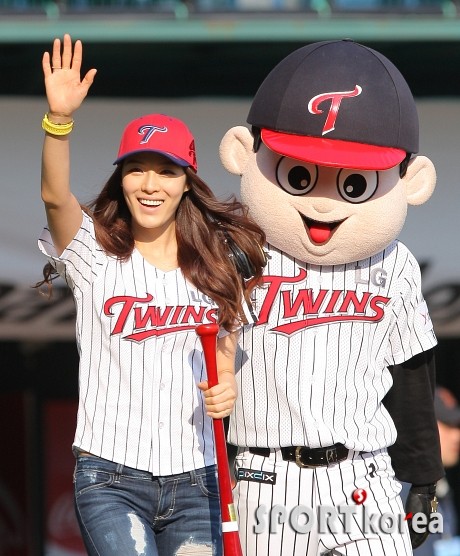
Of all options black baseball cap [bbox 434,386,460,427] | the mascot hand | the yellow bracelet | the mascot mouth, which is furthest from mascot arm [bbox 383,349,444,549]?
black baseball cap [bbox 434,386,460,427]

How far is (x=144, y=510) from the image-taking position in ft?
12.6

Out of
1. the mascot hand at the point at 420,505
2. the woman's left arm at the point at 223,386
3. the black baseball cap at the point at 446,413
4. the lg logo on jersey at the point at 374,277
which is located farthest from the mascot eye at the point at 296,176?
the black baseball cap at the point at 446,413

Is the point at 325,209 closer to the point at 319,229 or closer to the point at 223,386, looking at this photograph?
the point at 319,229

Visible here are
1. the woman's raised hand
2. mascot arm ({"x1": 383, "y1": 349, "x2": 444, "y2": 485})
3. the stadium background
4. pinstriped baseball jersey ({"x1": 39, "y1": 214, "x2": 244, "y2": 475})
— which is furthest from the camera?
the stadium background

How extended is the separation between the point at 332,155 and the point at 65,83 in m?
0.85

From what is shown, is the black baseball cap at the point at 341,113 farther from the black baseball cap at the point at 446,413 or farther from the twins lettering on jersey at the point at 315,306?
the black baseball cap at the point at 446,413

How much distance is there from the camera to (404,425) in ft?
14.6

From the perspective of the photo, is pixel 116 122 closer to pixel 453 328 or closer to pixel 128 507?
pixel 453 328

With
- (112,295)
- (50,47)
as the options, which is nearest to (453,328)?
(50,47)

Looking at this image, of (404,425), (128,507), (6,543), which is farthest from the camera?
(6,543)

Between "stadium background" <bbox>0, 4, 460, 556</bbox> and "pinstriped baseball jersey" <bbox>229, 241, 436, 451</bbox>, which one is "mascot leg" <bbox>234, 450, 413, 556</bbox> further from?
"stadium background" <bbox>0, 4, 460, 556</bbox>

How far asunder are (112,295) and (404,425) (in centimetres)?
116

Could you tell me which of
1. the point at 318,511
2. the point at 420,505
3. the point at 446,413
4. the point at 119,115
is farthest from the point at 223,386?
the point at 119,115

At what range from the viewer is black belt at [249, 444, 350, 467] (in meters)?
4.07
